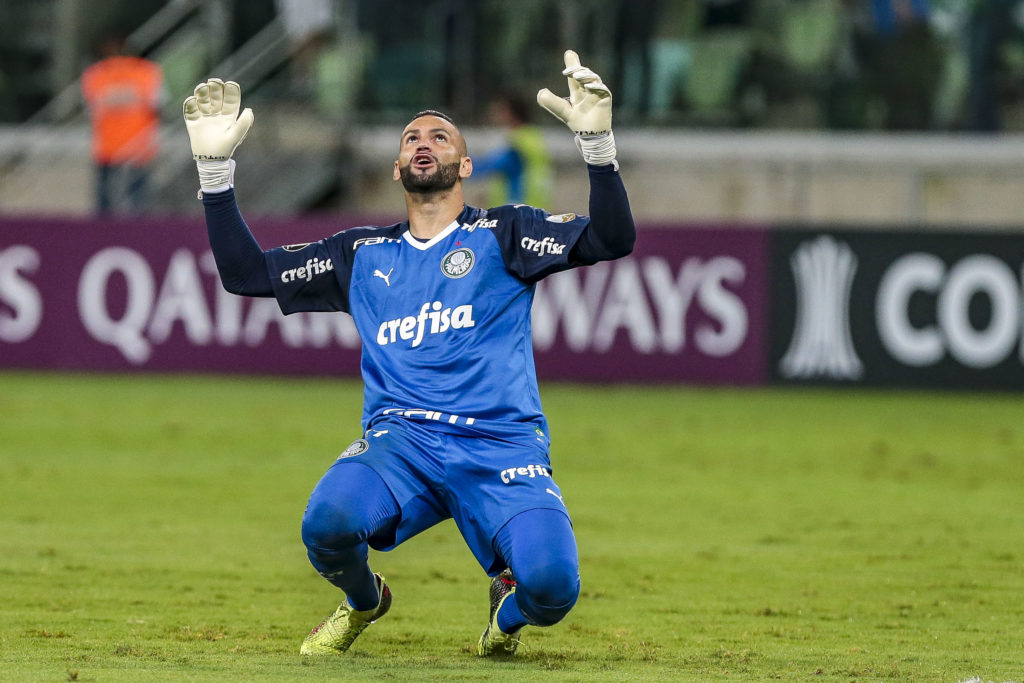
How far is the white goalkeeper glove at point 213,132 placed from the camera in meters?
7.10

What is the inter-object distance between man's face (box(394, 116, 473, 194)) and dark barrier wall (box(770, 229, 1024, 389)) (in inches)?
447

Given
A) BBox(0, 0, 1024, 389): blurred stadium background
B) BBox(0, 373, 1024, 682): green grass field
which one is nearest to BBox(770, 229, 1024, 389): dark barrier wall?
BBox(0, 0, 1024, 389): blurred stadium background

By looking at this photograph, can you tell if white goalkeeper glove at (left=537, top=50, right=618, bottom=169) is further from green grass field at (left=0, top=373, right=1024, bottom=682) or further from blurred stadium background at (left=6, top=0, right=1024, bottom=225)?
blurred stadium background at (left=6, top=0, right=1024, bottom=225)

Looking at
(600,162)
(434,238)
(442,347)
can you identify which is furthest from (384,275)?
(600,162)

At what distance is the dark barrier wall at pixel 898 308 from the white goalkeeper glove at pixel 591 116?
11568 mm

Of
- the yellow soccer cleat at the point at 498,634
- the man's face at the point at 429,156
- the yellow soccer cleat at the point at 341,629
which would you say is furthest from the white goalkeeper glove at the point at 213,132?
the yellow soccer cleat at the point at 498,634

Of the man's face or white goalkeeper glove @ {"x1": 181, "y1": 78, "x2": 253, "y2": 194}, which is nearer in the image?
the man's face

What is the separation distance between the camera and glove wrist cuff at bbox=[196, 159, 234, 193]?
7.11m

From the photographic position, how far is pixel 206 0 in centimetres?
2459

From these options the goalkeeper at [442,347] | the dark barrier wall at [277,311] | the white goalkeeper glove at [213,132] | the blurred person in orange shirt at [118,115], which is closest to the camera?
the goalkeeper at [442,347]

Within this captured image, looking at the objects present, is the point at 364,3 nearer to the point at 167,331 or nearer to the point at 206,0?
the point at 206,0

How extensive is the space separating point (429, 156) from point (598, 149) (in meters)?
0.71

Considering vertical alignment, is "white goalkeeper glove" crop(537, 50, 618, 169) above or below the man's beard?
above

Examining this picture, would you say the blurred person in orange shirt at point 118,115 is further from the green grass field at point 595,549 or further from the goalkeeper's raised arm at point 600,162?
the goalkeeper's raised arm at point 600,162
